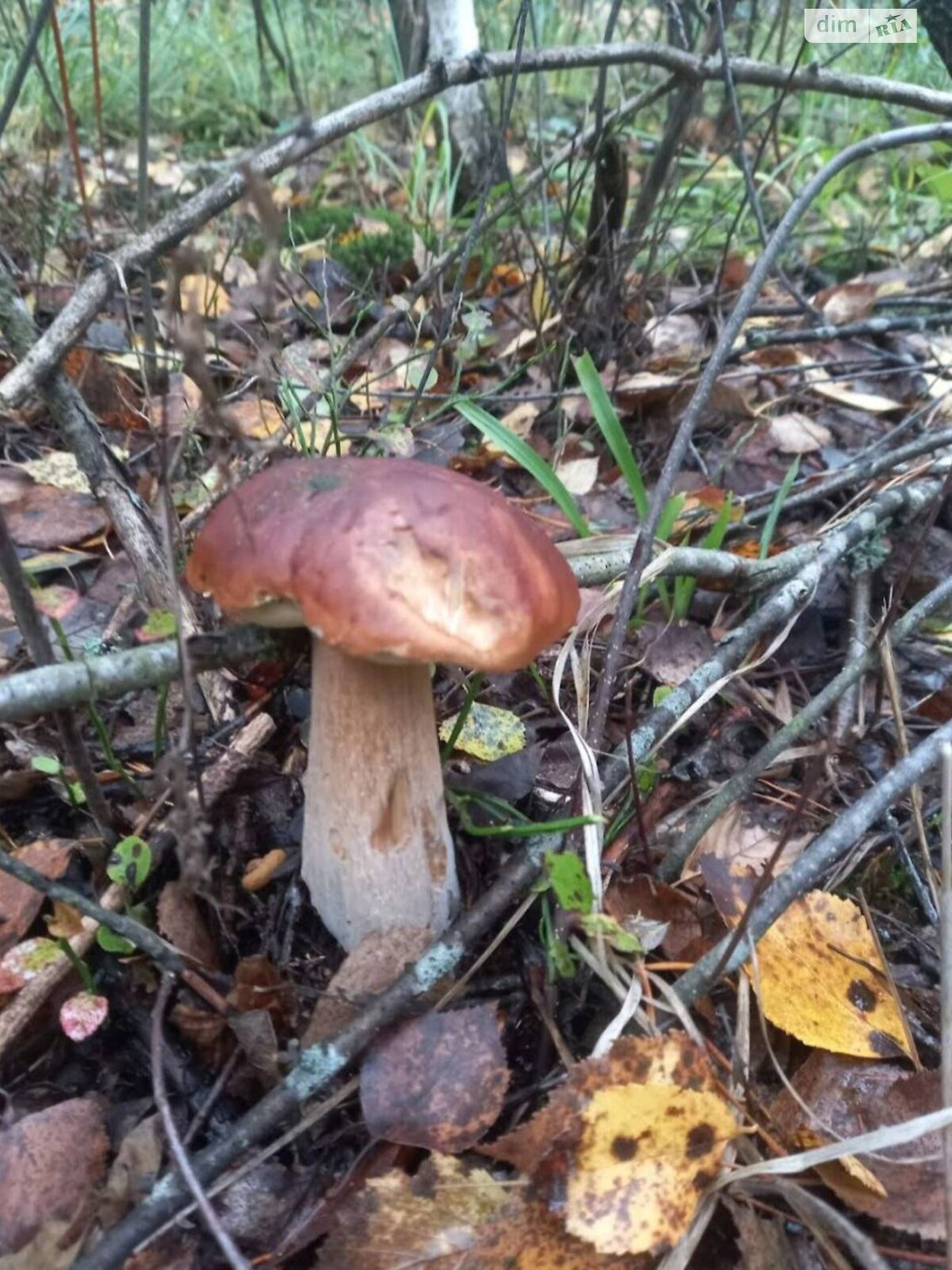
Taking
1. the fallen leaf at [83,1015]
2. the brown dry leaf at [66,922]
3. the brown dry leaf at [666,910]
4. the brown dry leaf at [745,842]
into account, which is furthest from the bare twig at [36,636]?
the brown dry leaf at [745,842]

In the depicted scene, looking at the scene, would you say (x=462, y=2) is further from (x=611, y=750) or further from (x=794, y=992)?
(x=794, y=992)

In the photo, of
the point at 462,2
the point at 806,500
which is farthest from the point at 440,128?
the point at 806,500

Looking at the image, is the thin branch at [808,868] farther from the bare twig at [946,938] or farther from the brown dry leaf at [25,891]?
the brown dry leaf at [25,891]

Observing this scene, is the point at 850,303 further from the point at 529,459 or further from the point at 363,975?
the point at 363,975

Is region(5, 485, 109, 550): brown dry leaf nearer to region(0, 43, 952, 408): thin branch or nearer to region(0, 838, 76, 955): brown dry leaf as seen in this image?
region(0, 43, 952, 408): thin branch

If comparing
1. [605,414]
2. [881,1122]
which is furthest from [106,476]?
[881,1122]

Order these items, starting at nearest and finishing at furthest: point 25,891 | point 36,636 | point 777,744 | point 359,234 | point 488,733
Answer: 1. point 36,636
2. point 25,891
3. point 777,744
4. point 488,733
5. point 359,234

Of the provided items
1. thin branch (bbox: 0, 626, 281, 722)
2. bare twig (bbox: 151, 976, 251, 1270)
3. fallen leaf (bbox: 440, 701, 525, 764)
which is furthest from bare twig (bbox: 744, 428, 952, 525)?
bare twig (bbox: 151, 976, 251, 1270)
